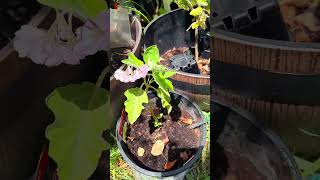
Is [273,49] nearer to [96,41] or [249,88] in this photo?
[249,88]

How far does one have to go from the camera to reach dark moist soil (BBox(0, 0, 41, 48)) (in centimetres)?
60

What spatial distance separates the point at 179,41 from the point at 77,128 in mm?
1208

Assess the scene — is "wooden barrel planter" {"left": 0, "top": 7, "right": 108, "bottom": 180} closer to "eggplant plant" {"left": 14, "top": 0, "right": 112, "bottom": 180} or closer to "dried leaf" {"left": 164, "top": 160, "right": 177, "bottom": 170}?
"eggplant plant" {"left": 14, "top": 0, "right": 112, "bottom": 180}

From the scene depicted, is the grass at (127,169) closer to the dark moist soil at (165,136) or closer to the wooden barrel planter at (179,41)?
the dark moist soil at (165,136)

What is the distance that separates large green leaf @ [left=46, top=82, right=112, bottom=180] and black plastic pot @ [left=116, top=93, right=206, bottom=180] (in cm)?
64

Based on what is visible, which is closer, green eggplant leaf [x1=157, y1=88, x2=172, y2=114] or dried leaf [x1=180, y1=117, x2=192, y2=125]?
green eggplant leaf [x1=157, y1=88, x2=172, y2=114]

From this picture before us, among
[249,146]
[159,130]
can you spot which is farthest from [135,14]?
[249,146]

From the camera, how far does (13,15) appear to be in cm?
60

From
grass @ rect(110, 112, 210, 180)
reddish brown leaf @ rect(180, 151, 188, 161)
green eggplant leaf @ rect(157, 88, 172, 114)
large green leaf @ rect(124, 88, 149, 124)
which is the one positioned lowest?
grass @ rect(110, 112, 210, 180)

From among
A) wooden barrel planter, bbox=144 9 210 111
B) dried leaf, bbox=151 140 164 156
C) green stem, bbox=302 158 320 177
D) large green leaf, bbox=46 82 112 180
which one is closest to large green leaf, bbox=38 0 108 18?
large green leaf, bbox=46 82 112 180

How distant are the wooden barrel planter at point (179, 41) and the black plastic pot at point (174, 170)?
12cm

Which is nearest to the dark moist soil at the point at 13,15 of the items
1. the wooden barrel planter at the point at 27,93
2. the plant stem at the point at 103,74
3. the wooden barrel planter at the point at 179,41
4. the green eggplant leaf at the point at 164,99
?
the wooden barrel planter at the point at 27,93

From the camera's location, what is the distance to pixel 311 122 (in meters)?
0.72

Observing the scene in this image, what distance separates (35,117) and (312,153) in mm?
420
